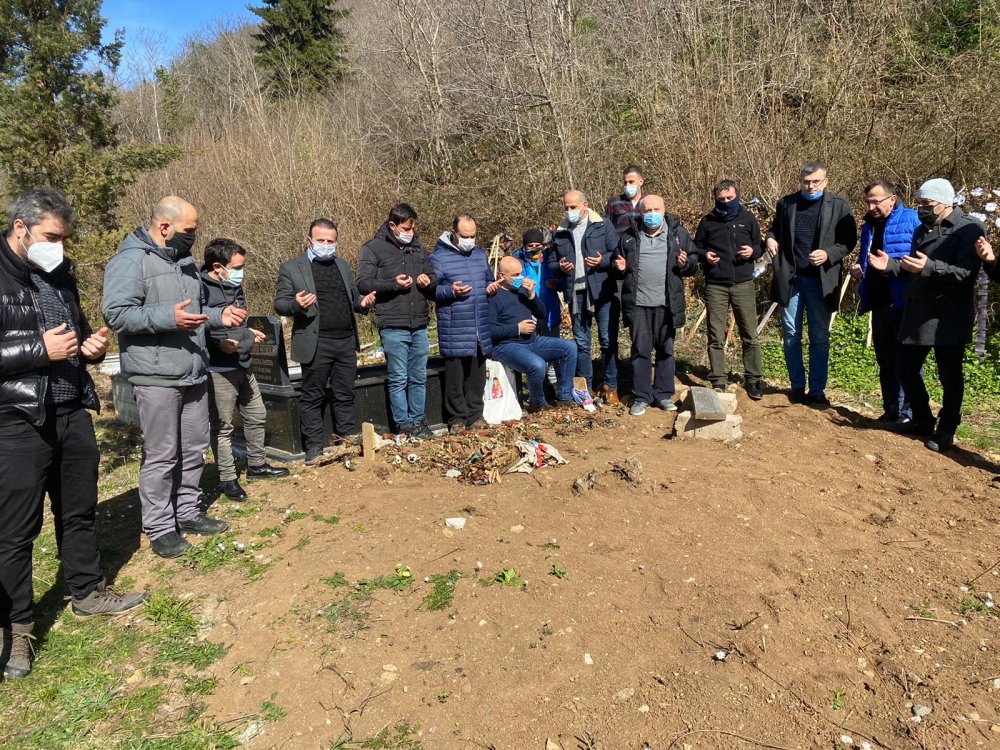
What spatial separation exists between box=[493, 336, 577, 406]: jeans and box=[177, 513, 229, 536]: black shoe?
3032mm

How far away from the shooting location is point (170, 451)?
446 cm

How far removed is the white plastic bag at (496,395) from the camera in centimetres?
680

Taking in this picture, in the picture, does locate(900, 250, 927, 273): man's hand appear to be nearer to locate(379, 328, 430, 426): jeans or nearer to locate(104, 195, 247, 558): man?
locate(379, 328, 430, 426): jeans

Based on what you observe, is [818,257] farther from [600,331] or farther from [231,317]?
[231,317]

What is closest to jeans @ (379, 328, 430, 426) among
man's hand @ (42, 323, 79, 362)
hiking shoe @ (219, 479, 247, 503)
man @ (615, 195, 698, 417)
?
hiking shoe @ (219, 479, 247, 503)

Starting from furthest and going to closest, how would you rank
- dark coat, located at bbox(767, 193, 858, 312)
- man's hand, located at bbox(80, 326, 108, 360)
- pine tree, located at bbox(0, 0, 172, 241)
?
pine tree, located at bbox(0, 0, 172, 241), dark coat, located at bbox(767, 193, 858, 312), man's hand, located at bbox(80, 326, 108, 360)

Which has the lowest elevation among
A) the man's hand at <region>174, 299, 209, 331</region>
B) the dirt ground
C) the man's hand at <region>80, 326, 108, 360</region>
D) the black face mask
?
the dirt ground

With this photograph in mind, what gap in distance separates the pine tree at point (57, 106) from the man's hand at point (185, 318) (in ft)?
29.1

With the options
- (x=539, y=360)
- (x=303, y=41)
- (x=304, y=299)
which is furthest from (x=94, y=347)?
(x=303, y=41)

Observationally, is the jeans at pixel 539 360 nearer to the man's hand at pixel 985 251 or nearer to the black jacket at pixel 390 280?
the black jacket at pixel 390 280

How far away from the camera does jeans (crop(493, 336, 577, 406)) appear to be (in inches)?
267

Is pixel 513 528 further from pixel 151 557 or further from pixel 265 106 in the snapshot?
pixel 265 106

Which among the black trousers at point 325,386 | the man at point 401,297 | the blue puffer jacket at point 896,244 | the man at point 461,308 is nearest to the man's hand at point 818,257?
the blue puffer jacket at point 896,244

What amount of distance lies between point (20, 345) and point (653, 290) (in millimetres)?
5313
